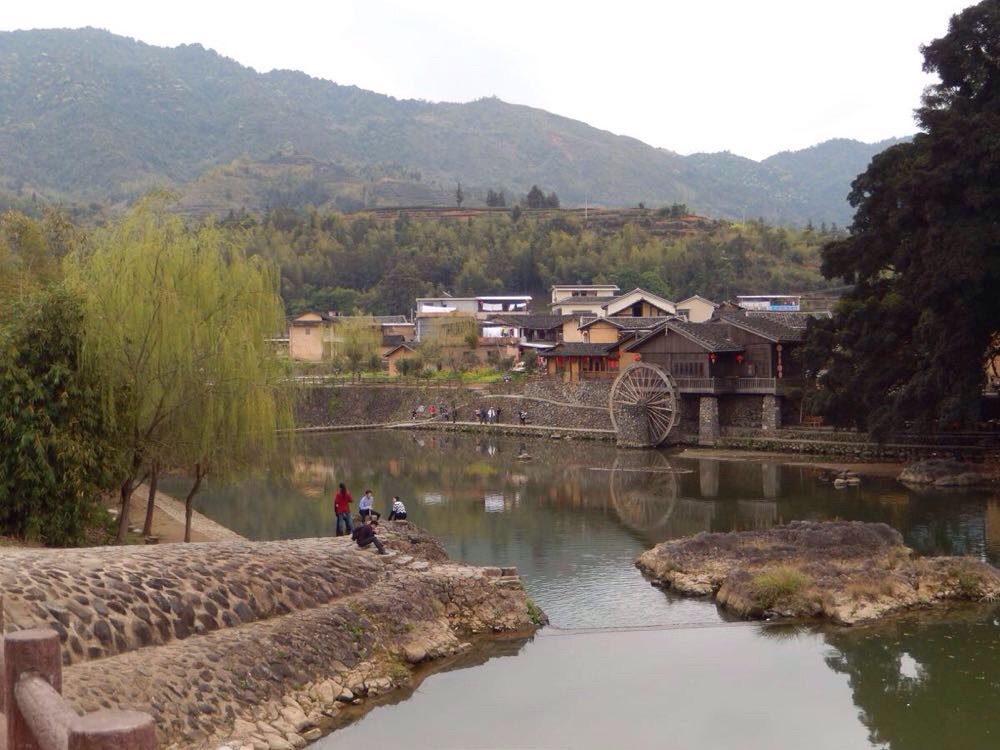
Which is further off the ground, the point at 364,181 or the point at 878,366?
the point at 364,181

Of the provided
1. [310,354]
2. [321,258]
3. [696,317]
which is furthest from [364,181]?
[696,317]

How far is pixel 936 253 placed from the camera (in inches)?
1099

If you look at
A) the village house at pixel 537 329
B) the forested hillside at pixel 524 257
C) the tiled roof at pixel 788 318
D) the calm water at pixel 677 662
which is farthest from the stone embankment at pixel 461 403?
the forested hillside at pixel 524 257

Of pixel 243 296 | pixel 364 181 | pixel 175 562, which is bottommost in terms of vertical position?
pixel 175 562

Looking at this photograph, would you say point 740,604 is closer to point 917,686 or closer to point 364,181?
point 917,686

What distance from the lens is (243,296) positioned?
19297 mm

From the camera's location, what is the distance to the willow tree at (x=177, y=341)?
17812 millimetres

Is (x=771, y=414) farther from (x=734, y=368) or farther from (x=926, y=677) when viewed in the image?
(x=926, y=677)

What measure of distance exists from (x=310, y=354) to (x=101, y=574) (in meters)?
56.6

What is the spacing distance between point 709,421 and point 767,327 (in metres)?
4.24

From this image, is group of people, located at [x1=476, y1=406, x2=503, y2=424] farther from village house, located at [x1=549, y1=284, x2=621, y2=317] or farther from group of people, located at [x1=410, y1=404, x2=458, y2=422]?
village house, located at [x1=549, y1=284, x2=621, y2=317]

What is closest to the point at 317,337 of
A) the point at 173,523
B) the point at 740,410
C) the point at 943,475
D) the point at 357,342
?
the point at 357,342

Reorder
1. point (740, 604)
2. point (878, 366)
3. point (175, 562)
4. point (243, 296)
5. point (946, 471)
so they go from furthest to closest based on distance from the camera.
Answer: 1. point (878, 366)
2. point (946, 471)
3. point (243, 296)
4. point (740, 604)
5. point (175, 562)

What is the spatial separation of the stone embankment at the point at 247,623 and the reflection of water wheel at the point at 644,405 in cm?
2451
